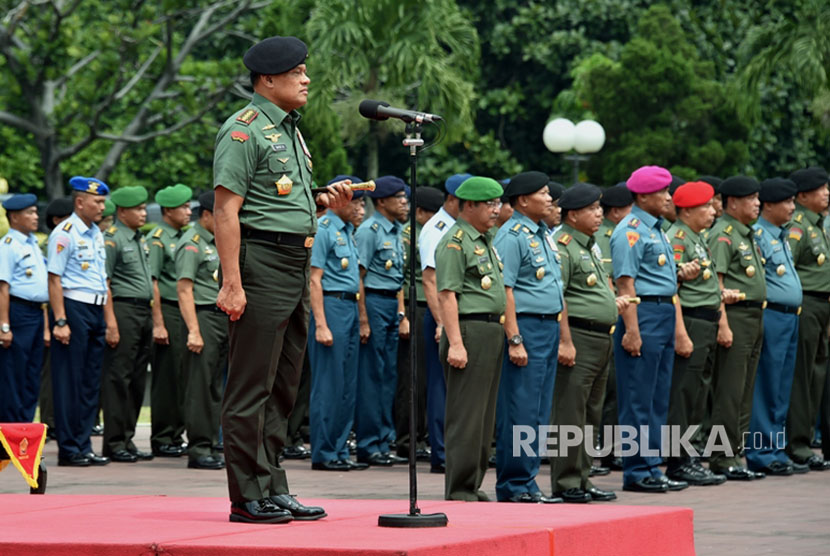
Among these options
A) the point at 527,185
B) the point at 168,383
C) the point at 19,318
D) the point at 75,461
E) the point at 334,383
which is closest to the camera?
Answer: the point at 527,185

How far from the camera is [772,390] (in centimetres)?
1189

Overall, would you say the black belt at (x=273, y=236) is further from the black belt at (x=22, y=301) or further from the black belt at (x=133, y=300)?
the black belt at (x=22, y=301)

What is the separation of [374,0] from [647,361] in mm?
17312

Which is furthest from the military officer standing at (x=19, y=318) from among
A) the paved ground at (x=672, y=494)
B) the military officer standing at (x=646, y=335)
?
the military officer standing at (x=646, y=335)

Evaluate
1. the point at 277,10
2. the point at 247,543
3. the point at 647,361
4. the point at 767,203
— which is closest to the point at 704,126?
the point at 277,10

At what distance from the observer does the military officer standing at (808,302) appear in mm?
12234

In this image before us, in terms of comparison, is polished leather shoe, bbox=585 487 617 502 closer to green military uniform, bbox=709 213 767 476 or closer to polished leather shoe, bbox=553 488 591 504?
polished leather shoe, bbox=553 488 591 504

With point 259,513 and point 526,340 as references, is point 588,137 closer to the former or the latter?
point 526,340

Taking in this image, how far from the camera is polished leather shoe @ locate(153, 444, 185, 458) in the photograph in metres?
13.2

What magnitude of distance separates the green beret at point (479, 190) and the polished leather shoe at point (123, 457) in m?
4.63

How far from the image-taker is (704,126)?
2738 cm

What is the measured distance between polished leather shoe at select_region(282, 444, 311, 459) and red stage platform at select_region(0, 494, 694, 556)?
5.30 m

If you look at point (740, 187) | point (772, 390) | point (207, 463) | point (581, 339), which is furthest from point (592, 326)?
point (207, 463)

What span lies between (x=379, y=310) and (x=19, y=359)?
10.3ft
